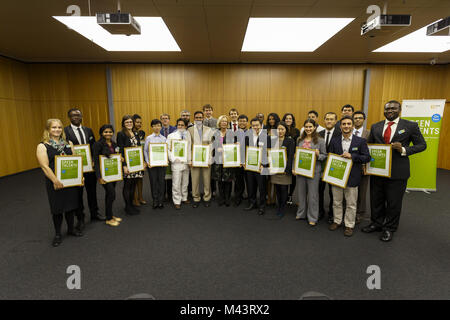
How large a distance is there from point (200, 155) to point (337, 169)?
86.4 inches

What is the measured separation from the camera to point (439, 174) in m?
6.81

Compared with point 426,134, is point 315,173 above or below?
below

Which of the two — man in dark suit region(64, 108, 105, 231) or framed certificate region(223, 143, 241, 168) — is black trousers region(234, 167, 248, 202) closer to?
framed certificate region(223, 143, 241, 168)

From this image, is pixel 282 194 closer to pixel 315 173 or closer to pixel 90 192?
pixel 315 173

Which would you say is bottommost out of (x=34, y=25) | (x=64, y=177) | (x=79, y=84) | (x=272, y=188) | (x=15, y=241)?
(x=15, y=241)

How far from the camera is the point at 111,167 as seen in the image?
3.30 meters

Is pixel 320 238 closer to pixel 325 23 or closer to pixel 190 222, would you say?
pixel 190 222

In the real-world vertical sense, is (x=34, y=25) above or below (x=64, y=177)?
above

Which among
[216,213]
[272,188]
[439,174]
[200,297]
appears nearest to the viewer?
[200,297]

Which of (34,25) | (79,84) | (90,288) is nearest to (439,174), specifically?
(90,288)

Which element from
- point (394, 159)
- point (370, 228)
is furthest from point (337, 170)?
point (370, 228)

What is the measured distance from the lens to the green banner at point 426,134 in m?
4.79

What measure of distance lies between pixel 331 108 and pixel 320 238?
620cm

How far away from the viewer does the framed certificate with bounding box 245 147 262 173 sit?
12.0ft
